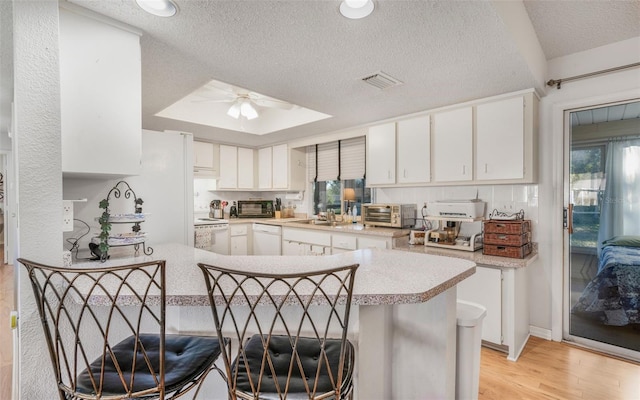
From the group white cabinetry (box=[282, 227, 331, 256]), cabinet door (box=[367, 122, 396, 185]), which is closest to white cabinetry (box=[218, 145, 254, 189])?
white cabinetry (box=[282, 227, 331, 256])

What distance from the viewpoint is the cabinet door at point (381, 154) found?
357cm

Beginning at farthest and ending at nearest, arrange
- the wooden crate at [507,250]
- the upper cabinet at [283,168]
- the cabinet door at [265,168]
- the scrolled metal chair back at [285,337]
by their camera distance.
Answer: the cabinet door at [265,168] < the upper cabinet at [283,168] < the wooden crate at [507,250] < the scrolled metal chair back at [285,337]

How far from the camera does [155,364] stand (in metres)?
1.13

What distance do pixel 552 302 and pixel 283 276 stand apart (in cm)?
305

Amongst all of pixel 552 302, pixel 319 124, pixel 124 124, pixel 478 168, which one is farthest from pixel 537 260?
pixel 124 124

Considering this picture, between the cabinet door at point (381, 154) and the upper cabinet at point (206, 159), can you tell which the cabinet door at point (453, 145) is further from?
the upper cabinet at point (206, 159)

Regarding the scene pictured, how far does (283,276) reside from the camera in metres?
0.88

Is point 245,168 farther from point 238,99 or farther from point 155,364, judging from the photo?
point 155,364

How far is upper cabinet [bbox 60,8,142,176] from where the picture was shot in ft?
5.00

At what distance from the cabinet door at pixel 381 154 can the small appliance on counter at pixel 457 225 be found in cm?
66

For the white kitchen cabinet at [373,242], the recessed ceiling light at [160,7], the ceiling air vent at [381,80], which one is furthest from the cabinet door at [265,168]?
the recessed ceiling light at [160,7]

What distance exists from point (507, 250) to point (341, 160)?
8.18ft

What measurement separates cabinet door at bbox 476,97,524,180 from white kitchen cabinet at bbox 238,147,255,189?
3.64 metres

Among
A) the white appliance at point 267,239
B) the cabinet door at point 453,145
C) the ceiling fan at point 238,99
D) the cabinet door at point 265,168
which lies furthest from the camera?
the cabinet door at point 265,168
